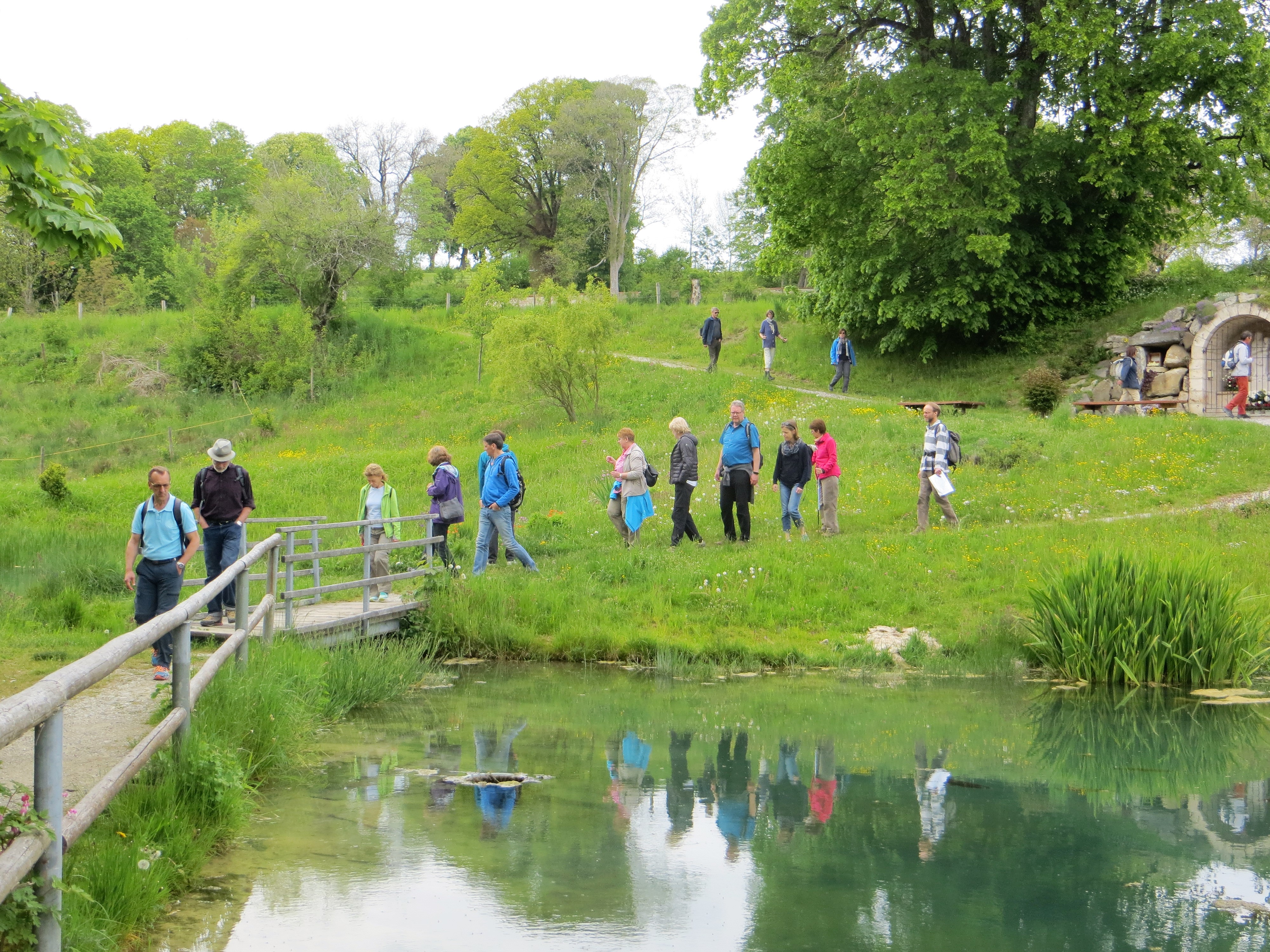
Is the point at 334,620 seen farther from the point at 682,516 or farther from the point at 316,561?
the point at 682,516

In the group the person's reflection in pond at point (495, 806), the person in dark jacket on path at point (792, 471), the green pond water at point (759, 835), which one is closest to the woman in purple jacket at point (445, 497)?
the green pond water at point (759, 835)

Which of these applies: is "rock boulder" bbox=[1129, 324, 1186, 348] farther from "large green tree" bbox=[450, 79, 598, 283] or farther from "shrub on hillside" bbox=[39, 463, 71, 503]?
"large green tree" bbox=[450, 79, 598, 283]

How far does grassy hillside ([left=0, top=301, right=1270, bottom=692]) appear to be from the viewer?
13883 millimetres

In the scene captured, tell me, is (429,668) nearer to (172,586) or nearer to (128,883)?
(172,586)

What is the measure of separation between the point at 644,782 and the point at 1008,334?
86.4 ft

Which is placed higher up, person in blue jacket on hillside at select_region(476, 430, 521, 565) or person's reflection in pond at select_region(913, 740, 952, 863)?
person in blue jacket on hillside at select_region(476, 430, 521, 565)

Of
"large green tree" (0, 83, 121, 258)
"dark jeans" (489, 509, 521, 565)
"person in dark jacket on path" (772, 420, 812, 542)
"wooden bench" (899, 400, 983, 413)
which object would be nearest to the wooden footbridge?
"large green tree" (0, 83, 121, 258)

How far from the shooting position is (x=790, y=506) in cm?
1648

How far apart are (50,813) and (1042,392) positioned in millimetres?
24953

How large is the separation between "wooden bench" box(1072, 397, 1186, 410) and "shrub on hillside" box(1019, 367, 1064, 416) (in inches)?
22.6

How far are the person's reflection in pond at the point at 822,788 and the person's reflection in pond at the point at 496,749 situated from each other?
218 centimetres

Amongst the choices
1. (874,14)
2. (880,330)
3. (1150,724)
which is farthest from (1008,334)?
(1150,724)

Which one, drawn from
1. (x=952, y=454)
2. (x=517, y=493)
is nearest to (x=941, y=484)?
(x=952, y=454)

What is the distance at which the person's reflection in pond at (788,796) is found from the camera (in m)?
6.94
